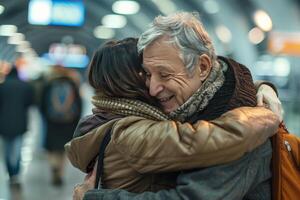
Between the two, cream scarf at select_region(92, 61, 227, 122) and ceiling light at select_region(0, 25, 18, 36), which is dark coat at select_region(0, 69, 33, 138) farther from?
ceiling light at select_region(0, 25, 18, 36)

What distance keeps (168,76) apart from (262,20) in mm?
17794

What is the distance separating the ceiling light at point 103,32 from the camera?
127 feet

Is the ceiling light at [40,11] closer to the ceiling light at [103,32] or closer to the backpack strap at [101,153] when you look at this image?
the backpack strap at [101,153]

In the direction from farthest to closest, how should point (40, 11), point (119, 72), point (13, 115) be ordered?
point (40, 11) < point (13, 115) < point (119, 72)

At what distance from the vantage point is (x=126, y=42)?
6.05 ft

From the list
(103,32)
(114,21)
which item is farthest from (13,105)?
(103,32)

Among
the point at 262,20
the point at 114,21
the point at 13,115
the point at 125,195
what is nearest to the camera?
the point at 125,195

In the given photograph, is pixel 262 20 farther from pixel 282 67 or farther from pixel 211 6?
pixel 282 67

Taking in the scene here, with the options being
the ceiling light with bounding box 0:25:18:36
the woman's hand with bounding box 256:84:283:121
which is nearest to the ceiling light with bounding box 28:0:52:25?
the woman's hand with bounding box 256:84:283:121

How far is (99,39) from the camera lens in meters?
45.2

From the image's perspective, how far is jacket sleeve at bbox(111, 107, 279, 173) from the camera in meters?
1.53

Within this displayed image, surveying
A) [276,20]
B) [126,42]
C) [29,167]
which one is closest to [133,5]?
[276,20]

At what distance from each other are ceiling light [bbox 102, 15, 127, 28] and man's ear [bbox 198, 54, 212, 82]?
2940cm

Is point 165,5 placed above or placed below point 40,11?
below
